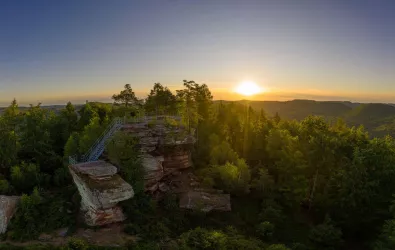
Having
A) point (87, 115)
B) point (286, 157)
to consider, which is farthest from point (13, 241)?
point (286, 157)

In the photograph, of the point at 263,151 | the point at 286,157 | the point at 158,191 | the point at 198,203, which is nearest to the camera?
the point at 198,203

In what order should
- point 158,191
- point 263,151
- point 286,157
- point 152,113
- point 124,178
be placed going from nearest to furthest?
1. point 124,178
2. point 158,191
3. point 286,157
4. point 152,113
5. point 263,151

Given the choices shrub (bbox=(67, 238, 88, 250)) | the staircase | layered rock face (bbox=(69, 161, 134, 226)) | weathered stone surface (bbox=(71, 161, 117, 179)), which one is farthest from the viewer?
the staircase

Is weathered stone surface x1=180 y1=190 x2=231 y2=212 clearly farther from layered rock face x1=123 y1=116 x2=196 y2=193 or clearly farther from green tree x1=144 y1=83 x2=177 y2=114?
green tree x1=144 y1=83 x2=177 y2=114

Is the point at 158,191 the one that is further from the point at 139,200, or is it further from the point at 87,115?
the point at 87,115

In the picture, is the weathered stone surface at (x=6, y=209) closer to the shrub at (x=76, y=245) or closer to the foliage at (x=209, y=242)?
the shrub at (x=76, y=245)

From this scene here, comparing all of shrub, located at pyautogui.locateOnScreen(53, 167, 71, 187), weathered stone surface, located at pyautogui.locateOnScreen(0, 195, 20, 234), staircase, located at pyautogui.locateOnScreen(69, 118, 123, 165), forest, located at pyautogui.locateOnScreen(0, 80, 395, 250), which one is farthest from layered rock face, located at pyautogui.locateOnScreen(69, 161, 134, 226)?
shrub, located at pyautogui.locateOnScreen(53, 167, 71, 187)

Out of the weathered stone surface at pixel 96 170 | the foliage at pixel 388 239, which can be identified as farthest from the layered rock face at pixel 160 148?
the foliage at pixel 388 239
